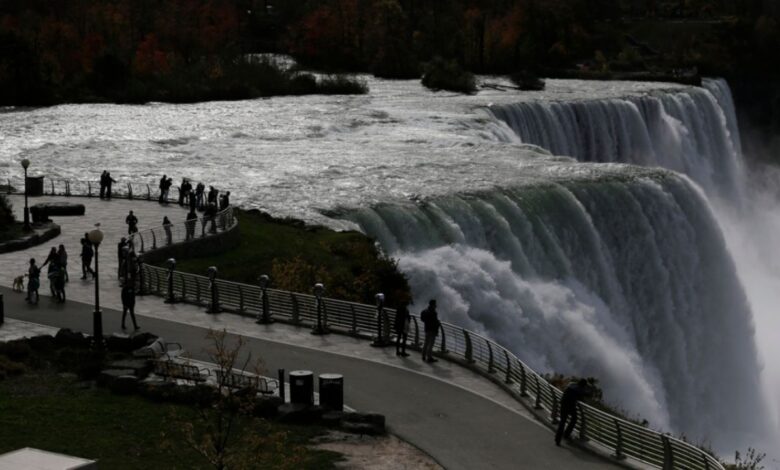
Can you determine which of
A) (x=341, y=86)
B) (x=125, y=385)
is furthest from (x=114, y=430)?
(x=341, y=86)

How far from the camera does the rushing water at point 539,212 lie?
41.1m

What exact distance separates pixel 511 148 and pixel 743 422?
860 inches

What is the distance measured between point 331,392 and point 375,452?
6.44ft

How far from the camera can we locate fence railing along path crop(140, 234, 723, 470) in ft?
69.4

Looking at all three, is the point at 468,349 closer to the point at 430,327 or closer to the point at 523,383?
the point at 430,327

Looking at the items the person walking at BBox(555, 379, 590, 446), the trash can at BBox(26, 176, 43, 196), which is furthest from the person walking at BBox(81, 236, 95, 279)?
the person walking at BBox(555, 379, 590, 446)

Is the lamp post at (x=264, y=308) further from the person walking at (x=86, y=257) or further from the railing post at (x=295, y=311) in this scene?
the person walking at (x=86, y=257)

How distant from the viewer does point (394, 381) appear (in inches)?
1031

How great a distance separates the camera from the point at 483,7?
474 feet

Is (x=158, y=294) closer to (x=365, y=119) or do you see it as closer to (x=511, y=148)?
(x=511, y=148)

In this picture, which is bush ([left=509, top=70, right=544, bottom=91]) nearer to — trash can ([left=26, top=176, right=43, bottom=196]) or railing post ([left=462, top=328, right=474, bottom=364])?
trash can ([left=26, top=176, right=43, bottom=196])

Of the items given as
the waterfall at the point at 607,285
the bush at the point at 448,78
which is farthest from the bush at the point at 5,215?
the bush at the point at 448,78

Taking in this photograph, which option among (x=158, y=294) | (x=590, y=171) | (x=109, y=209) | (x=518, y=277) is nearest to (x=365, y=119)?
(x=590, y=171)

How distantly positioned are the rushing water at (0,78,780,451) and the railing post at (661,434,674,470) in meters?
18.0
